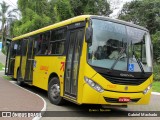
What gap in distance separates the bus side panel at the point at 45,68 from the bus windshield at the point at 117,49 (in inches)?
82.8

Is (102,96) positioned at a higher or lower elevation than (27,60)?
lower

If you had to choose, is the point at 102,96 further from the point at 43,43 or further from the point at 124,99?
the point at 43,43

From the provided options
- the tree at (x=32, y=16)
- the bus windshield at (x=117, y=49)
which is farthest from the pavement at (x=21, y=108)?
the tree at (x=32, y=16)

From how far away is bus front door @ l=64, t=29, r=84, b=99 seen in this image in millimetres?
10037

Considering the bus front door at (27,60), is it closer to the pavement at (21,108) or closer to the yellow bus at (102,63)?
the pavement at (21,108)

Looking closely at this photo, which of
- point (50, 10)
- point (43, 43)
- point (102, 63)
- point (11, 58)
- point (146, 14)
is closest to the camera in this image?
point (102, 63)

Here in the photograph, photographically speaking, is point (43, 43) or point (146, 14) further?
point (146, 14)

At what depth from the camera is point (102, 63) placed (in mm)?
9305

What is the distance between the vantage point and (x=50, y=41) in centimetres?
1291

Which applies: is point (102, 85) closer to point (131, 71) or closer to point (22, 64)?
point (131, 71)

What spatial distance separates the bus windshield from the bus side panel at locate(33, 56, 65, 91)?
210 centimetres

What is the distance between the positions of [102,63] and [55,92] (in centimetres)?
299

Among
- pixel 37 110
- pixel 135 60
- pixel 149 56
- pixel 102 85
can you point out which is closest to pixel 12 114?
pixel 37 110

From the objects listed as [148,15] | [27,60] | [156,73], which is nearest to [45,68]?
[27,60]
